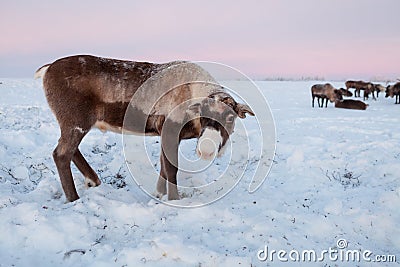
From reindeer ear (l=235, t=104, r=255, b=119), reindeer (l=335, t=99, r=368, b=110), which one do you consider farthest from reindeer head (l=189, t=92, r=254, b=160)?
reindeer (l=335, t=99, r=368, b=110)

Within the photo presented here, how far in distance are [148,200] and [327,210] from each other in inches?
90.3

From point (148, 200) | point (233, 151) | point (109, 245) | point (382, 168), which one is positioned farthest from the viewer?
point (233, 151)

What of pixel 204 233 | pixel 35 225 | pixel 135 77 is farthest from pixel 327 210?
pixel 35 225

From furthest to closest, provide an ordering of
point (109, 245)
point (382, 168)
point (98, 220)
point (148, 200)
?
point (382, 168)
point (148, 200)
point (98, 220)
point (109, 245)

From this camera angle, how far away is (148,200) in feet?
15.0

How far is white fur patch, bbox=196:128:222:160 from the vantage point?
396 centimetres

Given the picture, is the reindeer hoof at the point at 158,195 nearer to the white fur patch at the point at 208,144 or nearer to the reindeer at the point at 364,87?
the white fur patch at the point at 208,144

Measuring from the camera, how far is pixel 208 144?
3957 millimetres

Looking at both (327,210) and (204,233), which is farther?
(327,210)

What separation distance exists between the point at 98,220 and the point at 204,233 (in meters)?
1.15

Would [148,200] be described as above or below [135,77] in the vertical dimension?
below

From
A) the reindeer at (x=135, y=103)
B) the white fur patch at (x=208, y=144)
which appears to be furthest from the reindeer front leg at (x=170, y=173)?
the white fur patch at (x=208, y=144)

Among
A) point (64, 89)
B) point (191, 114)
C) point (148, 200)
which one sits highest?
point (64, 89)

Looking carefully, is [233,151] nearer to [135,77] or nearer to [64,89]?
[135,77]
